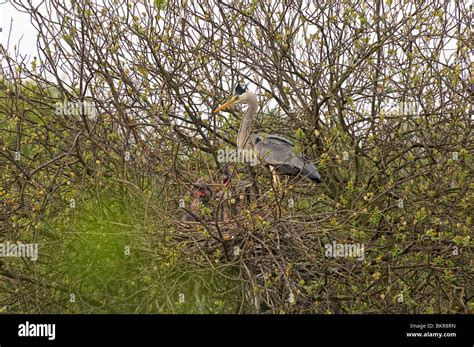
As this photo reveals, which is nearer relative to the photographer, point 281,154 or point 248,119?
point 248,119

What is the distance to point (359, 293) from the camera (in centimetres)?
918

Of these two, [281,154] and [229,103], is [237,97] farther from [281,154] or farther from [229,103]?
[281,154]

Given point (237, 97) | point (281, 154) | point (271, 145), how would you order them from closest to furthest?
point (237, 97), point (281, 154), point (271, 145)

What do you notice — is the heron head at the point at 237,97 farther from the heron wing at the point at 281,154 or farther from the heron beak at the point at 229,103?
the heron wing at the point at 281,154

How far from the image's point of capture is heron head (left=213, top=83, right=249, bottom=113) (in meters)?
11.0

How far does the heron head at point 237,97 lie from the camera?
1105 centimetres

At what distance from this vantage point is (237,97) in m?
11.2

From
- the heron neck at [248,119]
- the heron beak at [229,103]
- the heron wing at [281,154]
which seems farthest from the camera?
the heron wing at [281,154]

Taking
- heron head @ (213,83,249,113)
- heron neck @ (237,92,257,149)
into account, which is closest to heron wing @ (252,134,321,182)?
→ heron neck @ (237,92,257,149)

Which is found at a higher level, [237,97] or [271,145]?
[237,97]

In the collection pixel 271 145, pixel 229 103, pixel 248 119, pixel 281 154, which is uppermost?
pixel 229 103

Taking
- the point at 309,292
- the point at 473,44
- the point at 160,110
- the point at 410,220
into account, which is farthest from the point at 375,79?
the point at 309,292

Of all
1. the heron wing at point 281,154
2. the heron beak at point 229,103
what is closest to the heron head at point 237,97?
the heron beak at point 229,103

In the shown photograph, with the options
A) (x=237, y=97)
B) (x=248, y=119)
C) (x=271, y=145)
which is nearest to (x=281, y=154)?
(x=271, y=145)
